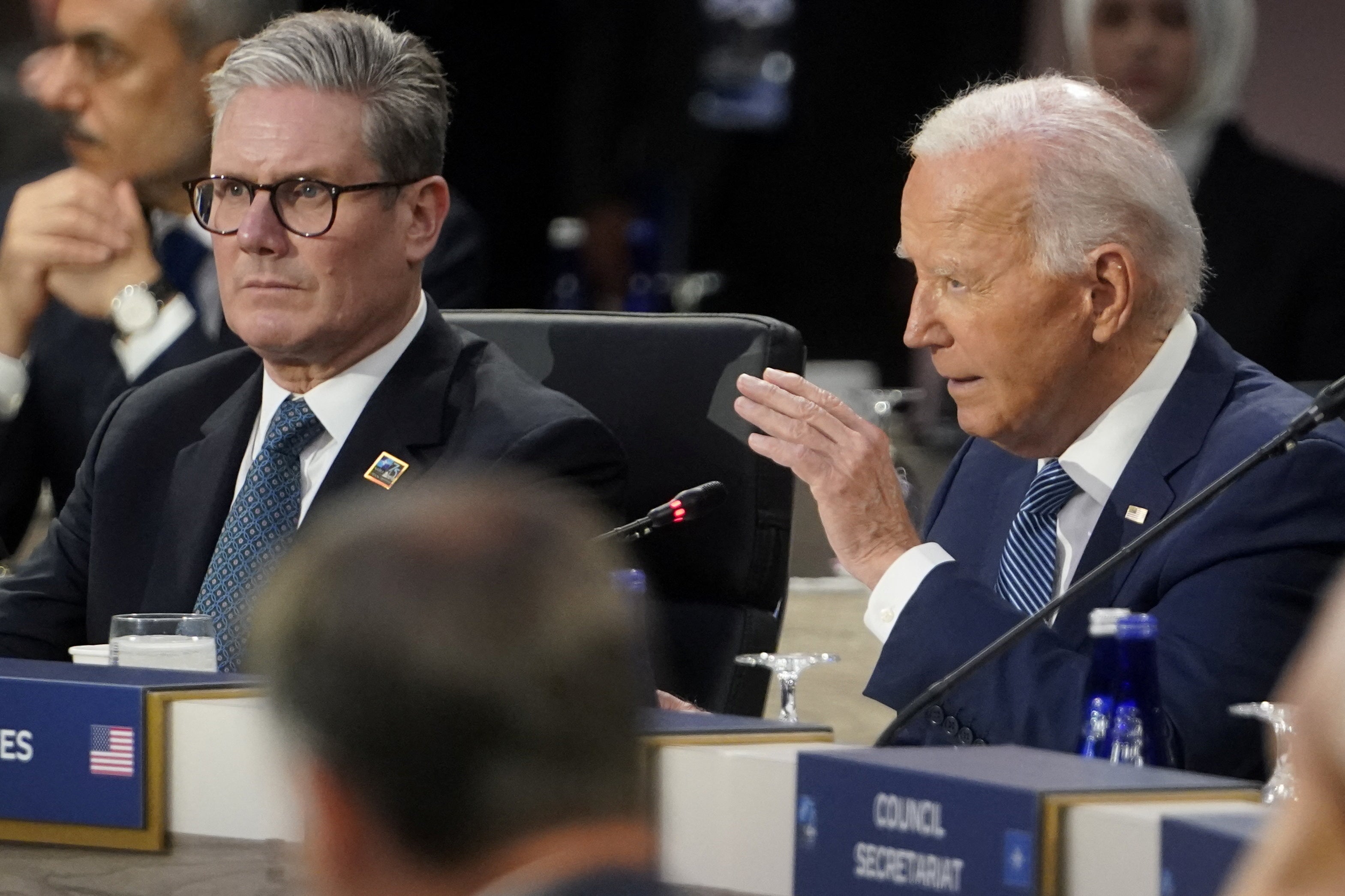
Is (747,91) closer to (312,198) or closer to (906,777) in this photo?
(312,198)

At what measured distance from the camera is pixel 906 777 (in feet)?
3.44

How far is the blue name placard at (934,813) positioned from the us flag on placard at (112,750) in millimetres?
479

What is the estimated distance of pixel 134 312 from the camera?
2951 mm

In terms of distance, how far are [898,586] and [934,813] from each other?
2.75 feet

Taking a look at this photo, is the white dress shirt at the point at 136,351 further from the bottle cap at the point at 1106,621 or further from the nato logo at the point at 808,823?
the nato logo at the point at 808,823

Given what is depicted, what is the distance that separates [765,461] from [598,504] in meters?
0.22

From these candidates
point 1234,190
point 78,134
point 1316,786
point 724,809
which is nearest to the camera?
point 1316,786

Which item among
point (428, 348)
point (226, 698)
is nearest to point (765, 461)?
point (428, 348)

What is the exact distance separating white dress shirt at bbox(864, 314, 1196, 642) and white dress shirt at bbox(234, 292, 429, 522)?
0.66 m

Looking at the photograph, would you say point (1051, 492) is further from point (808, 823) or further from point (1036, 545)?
point (808, 823)

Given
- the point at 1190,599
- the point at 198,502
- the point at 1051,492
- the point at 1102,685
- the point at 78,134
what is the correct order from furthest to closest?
the point at 78,134 → the point at 198,502 → the point at 1051,492 → the point at 1190,599 → the point at 1102,685

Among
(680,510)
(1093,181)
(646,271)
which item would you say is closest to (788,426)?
(680,510)

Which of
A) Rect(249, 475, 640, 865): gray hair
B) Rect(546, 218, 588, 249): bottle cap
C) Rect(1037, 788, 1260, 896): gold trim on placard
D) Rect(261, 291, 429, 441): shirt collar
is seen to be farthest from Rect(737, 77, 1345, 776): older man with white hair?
Rect(546, 218, 588, 249): bottle cap

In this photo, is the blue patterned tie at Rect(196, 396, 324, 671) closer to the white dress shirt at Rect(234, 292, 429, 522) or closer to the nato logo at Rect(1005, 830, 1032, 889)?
the white dress shirt at Rect(234, 292, 429, 522)
